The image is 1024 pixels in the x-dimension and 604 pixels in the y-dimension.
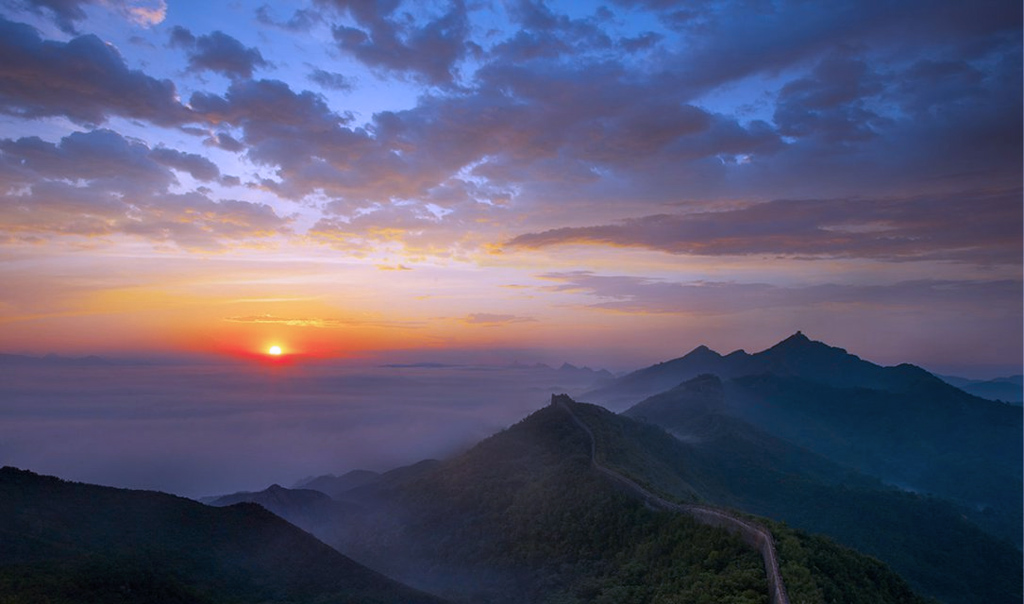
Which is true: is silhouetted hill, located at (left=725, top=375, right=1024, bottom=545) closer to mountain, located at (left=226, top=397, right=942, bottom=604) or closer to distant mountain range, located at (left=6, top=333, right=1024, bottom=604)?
distant mountain range, located at (left=6, top=333, right=1024, bottom=604)

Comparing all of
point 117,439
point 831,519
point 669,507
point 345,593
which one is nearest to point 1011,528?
point 831,519

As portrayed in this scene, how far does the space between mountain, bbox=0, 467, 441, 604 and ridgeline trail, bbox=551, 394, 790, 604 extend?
14473mm

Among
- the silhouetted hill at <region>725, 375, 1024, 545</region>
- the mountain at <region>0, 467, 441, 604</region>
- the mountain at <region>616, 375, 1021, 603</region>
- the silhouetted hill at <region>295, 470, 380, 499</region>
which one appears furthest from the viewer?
the silhouetted hill at <region>725, 375, 1024, 545</region>

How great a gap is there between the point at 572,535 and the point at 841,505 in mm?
46027

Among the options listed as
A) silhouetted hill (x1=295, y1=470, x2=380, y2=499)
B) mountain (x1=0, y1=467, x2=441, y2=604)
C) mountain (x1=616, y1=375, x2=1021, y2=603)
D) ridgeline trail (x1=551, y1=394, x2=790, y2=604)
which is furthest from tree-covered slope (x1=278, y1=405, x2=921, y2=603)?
silhouetted hill (x1=295, y1=470, x2=380, y2=499)

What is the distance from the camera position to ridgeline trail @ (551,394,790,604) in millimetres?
19031

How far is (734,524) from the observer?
25.0m

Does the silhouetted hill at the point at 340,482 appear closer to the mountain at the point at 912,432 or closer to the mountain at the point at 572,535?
the mountain at the point at 572,535

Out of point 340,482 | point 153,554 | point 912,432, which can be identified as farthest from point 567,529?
point 912,432

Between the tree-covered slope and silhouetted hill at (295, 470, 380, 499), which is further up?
the tree-covered slope

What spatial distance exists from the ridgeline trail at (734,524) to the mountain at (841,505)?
8402mm

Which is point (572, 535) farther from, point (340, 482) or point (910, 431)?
point (910, 431)

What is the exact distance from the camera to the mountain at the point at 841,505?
51656mm

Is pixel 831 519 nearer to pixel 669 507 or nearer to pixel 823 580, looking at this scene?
pixel 669 507
